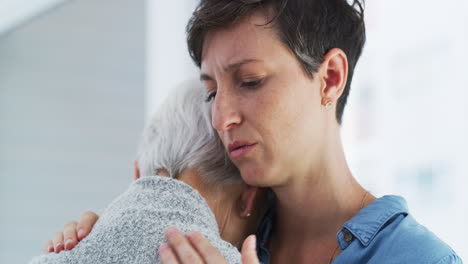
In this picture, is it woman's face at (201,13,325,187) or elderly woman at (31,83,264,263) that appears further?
woman's face at (201,13,325,187)

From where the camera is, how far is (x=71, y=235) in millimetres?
1350

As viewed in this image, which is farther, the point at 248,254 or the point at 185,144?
the point at 185,144

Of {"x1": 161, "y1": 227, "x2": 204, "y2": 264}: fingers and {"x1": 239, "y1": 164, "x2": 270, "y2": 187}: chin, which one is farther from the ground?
{"x1": 239, "y1": 164, "x2": 270, "y2": 187}: chin

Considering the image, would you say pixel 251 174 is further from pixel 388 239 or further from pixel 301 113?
pixel 388 239

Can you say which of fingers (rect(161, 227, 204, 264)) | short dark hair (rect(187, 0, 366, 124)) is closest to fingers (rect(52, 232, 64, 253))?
fingers (rect(161, 227, 204, 264))

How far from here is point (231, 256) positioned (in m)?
1.17

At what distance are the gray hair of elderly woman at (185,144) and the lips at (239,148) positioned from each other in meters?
0.04

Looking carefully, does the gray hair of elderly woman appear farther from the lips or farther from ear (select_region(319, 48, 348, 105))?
ear (select_region(319, 48, 348, 105))

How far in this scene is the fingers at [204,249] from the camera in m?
1.11

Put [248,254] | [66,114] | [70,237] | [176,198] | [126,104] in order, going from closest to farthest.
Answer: [248,254], [176,198], [70,237], [66,114], [126,104]

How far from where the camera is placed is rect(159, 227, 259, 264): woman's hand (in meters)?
1.09

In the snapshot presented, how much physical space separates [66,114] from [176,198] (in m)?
1.88

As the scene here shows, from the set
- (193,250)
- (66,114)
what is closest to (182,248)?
(193,250)

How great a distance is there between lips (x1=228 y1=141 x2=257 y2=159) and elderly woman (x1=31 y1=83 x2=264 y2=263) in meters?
0.04
